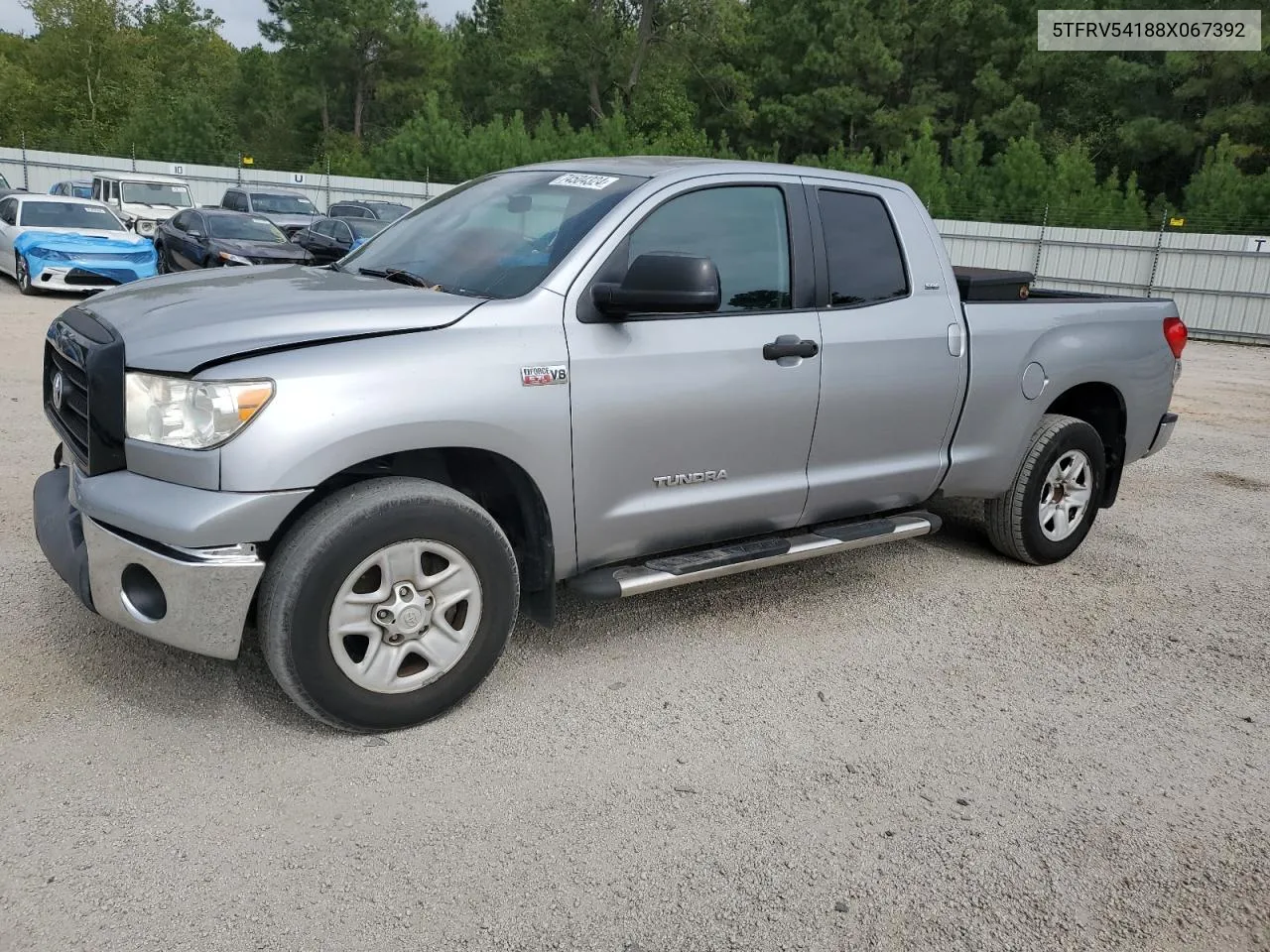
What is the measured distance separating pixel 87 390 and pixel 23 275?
13.5 meters

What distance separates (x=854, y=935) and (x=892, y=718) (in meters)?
1.20

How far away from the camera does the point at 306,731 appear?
339 cm

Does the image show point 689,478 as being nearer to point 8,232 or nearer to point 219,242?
point 219,242

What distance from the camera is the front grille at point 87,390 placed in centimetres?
312

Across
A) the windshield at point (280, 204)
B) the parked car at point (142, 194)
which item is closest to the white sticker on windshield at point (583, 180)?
the parked car at point (142, 194)

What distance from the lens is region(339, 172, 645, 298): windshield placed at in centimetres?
372

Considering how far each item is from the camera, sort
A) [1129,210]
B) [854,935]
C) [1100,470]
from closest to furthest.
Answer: [854,935] → [1100,470] → [1129,210]

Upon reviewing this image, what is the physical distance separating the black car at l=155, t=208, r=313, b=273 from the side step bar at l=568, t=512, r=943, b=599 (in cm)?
1089

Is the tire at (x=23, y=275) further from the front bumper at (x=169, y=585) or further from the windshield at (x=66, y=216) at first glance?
the front bumper at (x=169, y=585)

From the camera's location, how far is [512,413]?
3395mm

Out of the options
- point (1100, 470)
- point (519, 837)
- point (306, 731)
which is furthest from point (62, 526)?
point (1100, 470)

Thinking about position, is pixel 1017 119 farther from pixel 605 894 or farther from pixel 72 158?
pixel 605 894

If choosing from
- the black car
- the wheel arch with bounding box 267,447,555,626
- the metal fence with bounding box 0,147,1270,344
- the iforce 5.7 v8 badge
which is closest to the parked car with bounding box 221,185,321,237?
the black car

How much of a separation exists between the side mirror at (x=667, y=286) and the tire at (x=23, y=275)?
1358cm
